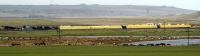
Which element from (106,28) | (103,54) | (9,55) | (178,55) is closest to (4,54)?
(9,55)

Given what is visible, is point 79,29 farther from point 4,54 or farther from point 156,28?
point 4,54

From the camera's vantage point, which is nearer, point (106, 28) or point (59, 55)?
point (59, 55)

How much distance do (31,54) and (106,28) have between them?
5834 centimetres

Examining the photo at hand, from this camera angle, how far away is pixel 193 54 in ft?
96.6

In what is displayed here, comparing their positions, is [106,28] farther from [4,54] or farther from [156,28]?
[4,54]

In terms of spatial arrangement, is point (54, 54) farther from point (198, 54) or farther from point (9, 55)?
point (198, 54)

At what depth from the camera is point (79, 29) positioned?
90.7m

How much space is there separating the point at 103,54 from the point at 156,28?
205 ft

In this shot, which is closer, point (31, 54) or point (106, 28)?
point (31, 54)

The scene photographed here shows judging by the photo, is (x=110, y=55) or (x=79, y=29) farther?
(x=79, y=29)

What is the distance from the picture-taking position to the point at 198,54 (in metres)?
29.4

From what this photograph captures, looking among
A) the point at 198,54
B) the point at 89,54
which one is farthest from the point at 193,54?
the point at 89,54

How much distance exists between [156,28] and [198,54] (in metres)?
62.5

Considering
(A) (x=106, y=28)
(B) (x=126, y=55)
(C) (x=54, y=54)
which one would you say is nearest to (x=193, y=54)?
(B) (x=126, y=55)
